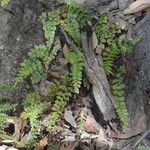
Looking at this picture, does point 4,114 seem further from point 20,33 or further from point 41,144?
point 20,33

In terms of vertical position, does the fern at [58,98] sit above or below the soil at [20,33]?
below

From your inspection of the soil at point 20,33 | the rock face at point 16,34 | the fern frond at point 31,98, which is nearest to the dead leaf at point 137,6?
the soil at point 20,33

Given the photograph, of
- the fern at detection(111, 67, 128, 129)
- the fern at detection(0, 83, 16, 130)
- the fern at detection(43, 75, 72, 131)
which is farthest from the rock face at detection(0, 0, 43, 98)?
the fern at detection(111, 67, 128, 129)

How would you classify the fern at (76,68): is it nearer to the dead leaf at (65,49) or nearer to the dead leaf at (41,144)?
the dead leaf at (65,49)

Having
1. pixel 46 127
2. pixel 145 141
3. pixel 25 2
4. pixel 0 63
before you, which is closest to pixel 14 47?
pixel 0 63

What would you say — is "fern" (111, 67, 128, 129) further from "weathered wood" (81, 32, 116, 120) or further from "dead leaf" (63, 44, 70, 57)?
"dead leaf" (63, 44, 70, 57)

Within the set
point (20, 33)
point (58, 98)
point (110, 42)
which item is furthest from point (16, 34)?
point (110, 42)

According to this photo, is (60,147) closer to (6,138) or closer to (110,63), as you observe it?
(6,138)
